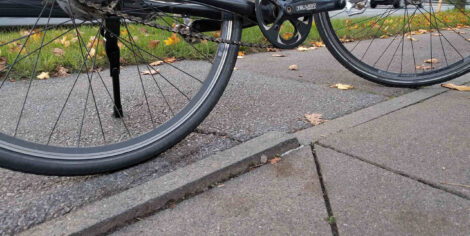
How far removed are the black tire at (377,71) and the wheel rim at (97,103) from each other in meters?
0.89

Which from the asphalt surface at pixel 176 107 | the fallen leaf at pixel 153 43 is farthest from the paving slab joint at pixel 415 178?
the fallen leaf at pixel 153 43

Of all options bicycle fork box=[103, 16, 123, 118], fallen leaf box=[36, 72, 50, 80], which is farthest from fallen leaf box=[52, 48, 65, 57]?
bicycle fork box=[103, 16, 123, 118]

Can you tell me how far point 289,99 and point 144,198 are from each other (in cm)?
137

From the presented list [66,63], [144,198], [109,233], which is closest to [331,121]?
[144,198]

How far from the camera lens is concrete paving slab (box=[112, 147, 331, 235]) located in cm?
122

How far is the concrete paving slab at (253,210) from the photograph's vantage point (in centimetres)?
122

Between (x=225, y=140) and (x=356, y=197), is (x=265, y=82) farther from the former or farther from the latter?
(x=356, y=197)

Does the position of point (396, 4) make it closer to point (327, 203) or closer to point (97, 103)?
point (327, 203)

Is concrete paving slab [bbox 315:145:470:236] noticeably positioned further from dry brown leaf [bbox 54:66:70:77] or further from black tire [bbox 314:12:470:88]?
dry brown leaf [bbox 54:66:70:77]

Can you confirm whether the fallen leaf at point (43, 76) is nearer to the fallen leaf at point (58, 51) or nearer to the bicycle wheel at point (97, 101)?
the bicycle wheel at point (97, 101)

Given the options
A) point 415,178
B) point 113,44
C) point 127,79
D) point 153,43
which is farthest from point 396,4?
point 153,43

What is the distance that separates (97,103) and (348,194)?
5.16ft

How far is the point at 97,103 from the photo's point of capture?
2.29m

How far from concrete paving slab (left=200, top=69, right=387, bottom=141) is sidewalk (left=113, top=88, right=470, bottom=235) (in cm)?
30
